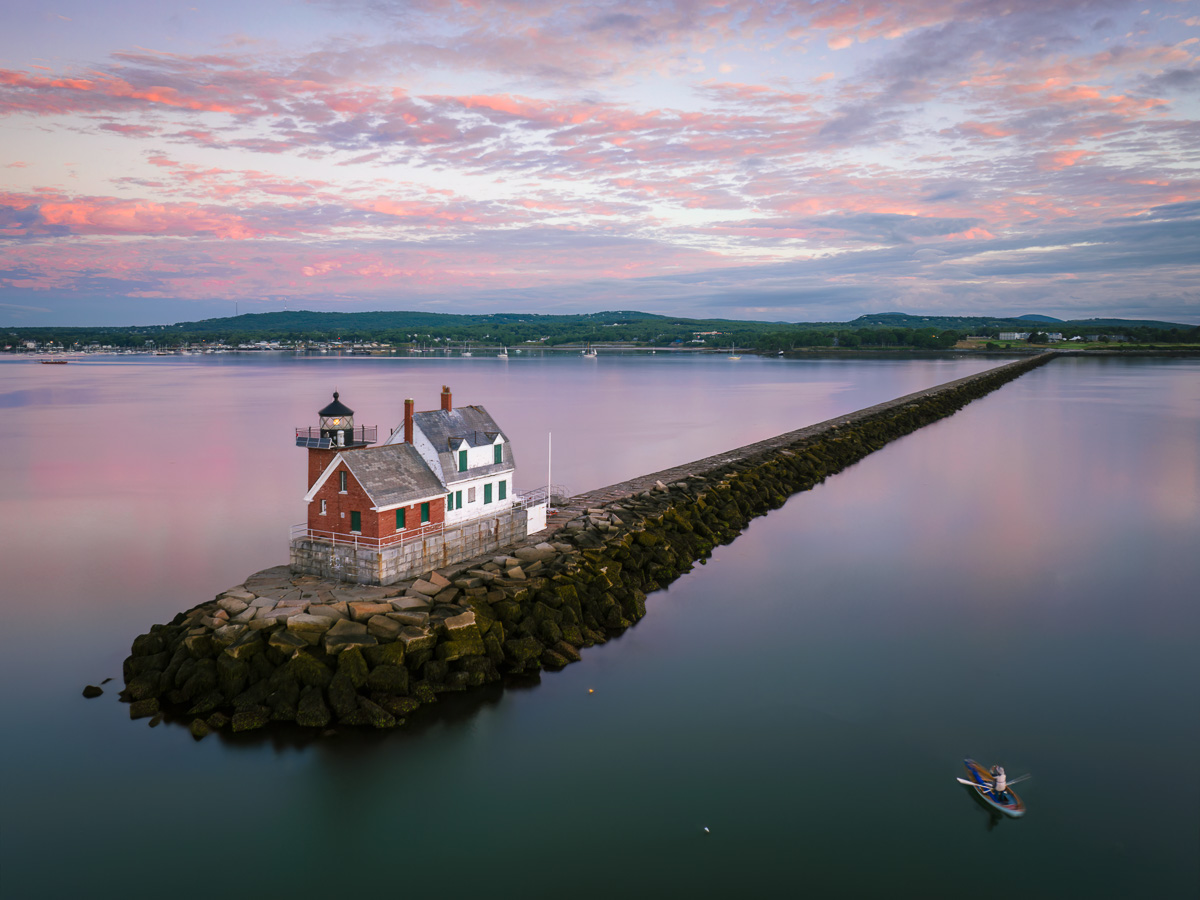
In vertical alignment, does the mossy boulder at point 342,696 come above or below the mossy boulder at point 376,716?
above

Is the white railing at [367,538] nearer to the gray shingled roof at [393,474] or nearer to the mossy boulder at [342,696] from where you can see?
the gray shingled roof at [393,474]

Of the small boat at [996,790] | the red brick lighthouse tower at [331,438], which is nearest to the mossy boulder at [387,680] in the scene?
the red brick lighthouse tower at [331,438]

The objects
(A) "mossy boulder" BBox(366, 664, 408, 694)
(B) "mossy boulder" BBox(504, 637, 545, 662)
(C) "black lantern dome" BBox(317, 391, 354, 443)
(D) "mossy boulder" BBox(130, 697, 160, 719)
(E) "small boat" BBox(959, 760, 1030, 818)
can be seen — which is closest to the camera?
(E) "small boat" BBox(959, 760, 1030, 818)

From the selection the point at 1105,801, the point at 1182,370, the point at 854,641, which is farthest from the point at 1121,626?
the point at 1182,370

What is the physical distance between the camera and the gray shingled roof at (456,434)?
21.4 m

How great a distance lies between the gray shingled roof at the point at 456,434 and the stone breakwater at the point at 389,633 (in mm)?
2512

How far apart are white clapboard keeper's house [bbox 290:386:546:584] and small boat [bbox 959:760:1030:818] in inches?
525

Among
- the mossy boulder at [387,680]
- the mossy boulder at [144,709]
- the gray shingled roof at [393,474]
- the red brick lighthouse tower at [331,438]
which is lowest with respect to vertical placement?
the mossy boulder at [144,709]

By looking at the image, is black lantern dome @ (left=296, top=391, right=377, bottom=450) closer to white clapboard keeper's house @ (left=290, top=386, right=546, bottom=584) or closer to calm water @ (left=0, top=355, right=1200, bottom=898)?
white clapboard keeper's house @ (left=290, top=386, right=546, bottom=584)

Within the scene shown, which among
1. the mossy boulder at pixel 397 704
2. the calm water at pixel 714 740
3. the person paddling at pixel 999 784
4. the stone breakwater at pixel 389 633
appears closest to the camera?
the calm water at pixel 714 740

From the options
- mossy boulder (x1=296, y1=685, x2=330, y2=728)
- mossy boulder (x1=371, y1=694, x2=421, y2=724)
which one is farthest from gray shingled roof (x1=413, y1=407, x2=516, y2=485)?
mossy boulder (x1=296, y1=685, x2=330, y2=728)

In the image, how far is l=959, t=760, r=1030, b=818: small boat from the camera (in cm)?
1340

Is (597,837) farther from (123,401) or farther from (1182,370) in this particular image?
(1182,370)

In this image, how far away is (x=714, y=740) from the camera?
1563cm
